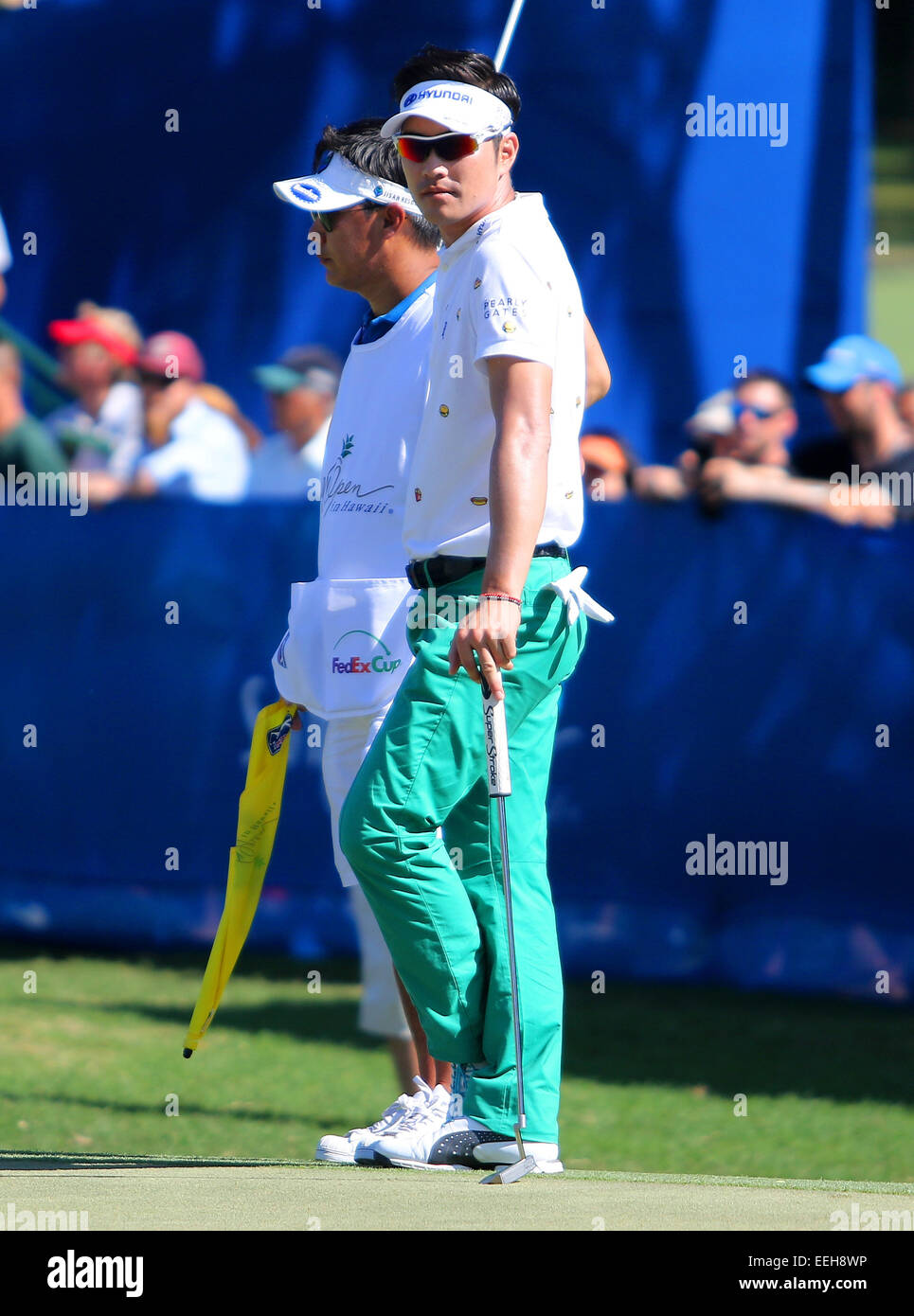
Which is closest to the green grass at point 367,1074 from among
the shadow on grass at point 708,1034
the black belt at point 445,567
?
the shadow on grass at point 708,1034

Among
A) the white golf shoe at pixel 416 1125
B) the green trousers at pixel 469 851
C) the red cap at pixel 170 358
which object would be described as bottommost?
the white golf shoe at pixel 416 1125

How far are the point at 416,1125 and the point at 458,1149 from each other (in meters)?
0.32

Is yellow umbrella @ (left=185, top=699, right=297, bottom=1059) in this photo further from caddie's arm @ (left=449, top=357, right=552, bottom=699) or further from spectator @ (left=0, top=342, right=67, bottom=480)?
spectator @ (left=0, top=342, right=67, bottom=480)

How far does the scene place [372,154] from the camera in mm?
4656

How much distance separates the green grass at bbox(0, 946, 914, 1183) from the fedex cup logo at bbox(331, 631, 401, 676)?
5.54 feet

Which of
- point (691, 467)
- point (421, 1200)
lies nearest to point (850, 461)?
point (691, 467)

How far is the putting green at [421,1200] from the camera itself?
10.3 feet

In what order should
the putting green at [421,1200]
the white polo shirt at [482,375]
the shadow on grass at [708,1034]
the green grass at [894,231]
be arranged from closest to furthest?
the putting green at [421,1200], the white polo shirt at [482,375], the shadow on grass at [708,1034], the green grass at [894,231]

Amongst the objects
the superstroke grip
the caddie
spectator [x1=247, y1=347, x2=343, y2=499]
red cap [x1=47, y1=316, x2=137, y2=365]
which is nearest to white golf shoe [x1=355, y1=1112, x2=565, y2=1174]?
the caddie

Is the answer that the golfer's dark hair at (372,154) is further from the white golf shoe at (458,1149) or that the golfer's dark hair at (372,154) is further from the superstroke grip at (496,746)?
the white golf shoe at (458,1149)

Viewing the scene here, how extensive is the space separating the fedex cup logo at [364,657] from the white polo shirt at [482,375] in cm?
55

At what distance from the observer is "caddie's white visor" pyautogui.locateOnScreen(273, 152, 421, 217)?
460 centimetres

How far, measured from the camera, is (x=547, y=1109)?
3.93 m

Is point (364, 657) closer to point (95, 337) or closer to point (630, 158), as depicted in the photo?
point (630, 158)
